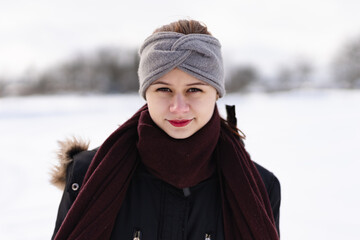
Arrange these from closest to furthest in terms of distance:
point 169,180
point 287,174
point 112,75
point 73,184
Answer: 1. point 169,180
2. point 73,184
3. point 287,174
4. point 112,75

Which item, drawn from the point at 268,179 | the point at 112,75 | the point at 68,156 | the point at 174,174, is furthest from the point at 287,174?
the point at 112,75

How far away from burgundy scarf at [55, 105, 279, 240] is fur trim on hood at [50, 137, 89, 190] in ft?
0.63

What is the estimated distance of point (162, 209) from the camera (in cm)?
141

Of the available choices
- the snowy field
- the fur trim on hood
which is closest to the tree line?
the snowy field

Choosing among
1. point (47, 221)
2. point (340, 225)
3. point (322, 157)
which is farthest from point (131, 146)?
point (322, 157)

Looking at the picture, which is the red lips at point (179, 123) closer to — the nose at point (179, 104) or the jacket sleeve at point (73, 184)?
the nose at point (179, 104)

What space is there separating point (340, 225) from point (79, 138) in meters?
3.09

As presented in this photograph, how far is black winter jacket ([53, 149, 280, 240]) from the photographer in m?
1.40

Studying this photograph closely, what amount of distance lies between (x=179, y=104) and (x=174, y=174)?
0.34 meters

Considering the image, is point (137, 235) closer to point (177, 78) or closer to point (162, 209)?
point (162, 209)

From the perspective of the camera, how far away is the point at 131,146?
158 centimetres

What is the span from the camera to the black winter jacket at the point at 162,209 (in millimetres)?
1397

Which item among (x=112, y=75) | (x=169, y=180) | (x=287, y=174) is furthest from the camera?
(x=112, y=75)

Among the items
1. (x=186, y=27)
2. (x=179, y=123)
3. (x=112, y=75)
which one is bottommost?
(x=179, y=123)
